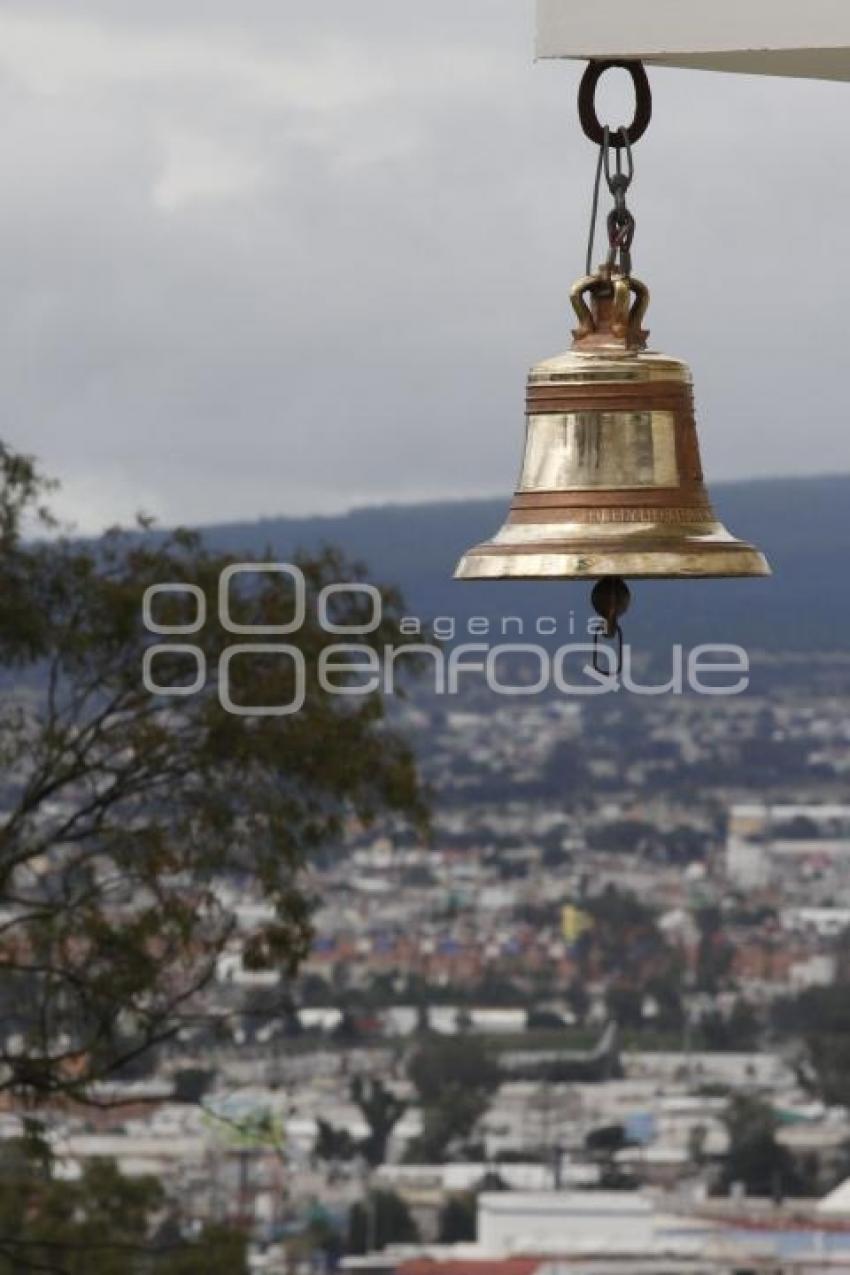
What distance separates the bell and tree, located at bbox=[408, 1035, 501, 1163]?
3428cm

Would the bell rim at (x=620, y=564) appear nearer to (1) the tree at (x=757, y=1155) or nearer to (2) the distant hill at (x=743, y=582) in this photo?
(1) the tree at (x=757, y=1155)

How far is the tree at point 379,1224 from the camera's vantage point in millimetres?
34969

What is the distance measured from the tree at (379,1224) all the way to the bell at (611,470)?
29725mm

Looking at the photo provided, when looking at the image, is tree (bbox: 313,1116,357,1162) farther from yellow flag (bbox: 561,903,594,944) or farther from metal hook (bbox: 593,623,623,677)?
metal hook (bbox: 593,623,623,677)

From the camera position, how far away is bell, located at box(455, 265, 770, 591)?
18.2ft

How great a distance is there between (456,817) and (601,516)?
189ft

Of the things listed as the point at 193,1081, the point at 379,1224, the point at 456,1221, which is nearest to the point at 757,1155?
the point at 456,1221

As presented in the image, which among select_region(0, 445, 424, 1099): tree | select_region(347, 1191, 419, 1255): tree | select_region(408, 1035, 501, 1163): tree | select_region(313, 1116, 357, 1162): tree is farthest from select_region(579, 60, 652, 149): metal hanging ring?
select_region(408, 1035, 501, 1163): tree

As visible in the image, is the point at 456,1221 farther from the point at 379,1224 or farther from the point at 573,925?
the point at 573,925

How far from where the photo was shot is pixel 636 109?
17.4 ft

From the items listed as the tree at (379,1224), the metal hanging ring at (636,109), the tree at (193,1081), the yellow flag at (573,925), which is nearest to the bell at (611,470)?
the metal hanging ring at (636,109)

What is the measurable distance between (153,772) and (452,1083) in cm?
2916

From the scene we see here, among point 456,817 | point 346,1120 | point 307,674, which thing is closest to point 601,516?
point 307,674

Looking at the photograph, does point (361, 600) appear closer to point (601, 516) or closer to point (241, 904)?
point (241, 904)
